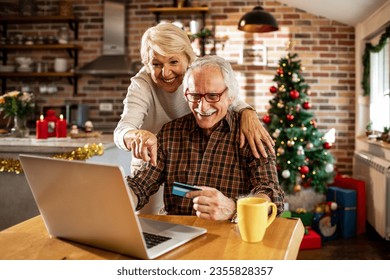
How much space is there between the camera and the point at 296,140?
416 cm

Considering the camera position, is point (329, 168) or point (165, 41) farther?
point (329, 168)

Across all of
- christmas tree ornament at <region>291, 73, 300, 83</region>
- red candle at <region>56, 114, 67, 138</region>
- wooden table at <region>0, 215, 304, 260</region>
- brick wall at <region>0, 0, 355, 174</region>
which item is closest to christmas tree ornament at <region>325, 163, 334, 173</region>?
christmas tree ornament at <region>291, 73, 300, 83</region>

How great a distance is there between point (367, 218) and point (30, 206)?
→ 2735 mm

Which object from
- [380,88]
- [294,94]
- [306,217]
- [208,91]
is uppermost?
[380,88]

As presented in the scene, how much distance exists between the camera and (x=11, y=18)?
210 inches

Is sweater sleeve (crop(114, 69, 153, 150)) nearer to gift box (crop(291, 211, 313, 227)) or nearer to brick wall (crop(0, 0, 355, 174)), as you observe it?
gift box (crop(291, 211, 313, 227))

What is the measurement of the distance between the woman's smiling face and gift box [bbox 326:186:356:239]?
2537mm

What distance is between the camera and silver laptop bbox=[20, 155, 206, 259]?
2.99 feet

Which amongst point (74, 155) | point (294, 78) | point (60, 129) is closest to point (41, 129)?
point (60, 129)

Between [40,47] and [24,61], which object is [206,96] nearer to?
[40,47]

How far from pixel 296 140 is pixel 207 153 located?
269 centimetres

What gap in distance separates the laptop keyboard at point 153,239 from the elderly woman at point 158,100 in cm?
33
